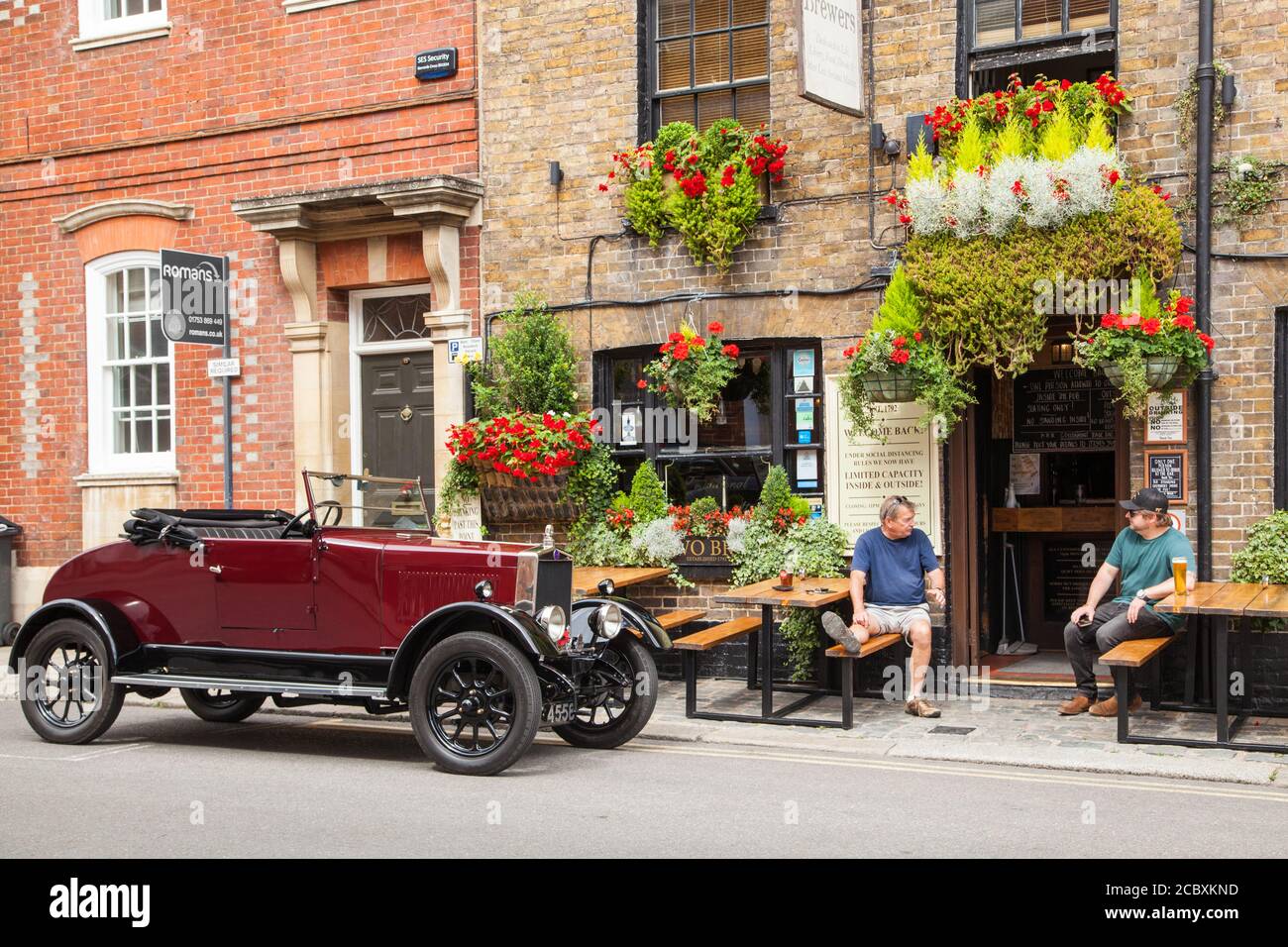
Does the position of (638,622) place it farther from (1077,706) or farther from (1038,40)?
(1038,40)

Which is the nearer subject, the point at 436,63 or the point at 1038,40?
the point at 1038,40

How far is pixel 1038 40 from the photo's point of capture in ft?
35.5

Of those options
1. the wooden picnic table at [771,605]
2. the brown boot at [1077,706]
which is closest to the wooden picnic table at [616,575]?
the wooden picnic table at [771,605]

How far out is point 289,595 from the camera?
8766 mm

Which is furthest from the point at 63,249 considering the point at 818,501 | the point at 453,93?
the point at 818,501

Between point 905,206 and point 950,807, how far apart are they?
5135mm

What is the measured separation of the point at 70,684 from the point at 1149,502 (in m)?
7.14

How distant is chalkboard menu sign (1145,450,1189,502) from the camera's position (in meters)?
10.2

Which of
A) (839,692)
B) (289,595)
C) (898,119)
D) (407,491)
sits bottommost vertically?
(839,692)

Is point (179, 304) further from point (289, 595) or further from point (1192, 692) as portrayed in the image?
point (1192, 692)

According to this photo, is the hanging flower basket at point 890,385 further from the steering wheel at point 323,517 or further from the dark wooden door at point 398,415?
the dark wooden door at point 398,415

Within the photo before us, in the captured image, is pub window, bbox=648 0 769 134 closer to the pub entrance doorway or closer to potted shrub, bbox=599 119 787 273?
potted shrub, bbox=599 119 787 273

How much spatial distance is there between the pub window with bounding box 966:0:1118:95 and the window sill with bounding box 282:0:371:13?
6003mm

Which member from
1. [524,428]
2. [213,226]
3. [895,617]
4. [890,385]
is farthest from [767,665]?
[213,226]
